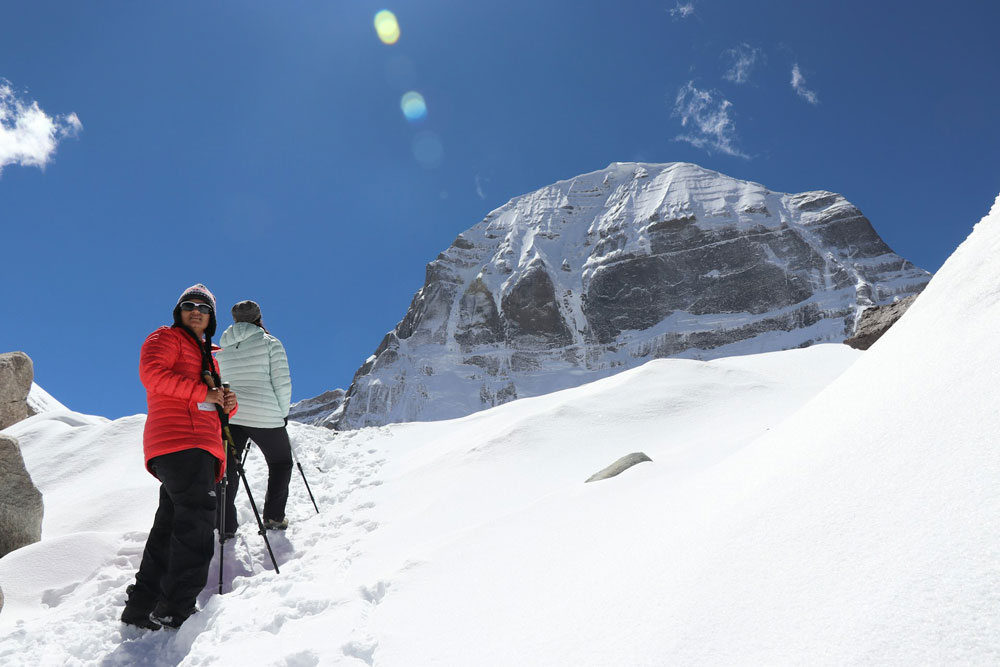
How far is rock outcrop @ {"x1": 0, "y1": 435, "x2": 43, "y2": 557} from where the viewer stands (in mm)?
5670

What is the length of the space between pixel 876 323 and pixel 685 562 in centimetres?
1574

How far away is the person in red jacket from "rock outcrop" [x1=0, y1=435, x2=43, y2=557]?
389 cm

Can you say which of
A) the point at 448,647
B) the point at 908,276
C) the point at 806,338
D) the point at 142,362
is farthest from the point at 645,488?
the point at 908,276

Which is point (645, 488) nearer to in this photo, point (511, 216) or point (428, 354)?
point (428, 354)

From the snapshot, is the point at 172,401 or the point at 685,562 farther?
the point at 172,401

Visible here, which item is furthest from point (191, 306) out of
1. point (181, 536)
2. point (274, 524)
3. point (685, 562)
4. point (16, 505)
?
point (16, 505)

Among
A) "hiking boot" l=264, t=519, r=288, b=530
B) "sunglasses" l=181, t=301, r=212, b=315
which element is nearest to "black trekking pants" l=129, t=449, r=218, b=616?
"sunglasses" l=181, t=301, r=212, b=315

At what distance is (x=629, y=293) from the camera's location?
5315 inches

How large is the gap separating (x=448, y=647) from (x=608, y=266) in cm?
14255

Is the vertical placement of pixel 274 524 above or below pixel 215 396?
below

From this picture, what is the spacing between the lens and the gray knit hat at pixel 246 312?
209 inches

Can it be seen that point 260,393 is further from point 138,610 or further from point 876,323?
point 876,323

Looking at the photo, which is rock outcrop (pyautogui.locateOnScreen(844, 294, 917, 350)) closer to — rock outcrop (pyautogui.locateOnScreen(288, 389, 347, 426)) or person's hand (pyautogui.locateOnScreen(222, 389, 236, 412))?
person's hand (pyautogui.locateOnScreen(222, 389, 236, 412))

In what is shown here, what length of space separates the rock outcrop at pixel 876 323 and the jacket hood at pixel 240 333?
575 inches
